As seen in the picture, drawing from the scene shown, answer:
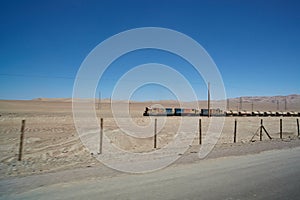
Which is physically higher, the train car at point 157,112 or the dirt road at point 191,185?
the train car at point 157,112

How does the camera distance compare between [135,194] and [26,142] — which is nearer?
[135,194]

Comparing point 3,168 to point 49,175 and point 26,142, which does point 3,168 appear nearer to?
point 49,175

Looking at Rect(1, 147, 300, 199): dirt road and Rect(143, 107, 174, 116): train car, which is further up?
Rect(143, 107, 174, 116): train car

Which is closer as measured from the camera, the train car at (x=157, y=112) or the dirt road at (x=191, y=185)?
the dirt road at (x=191, y=185)

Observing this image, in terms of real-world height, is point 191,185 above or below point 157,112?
below

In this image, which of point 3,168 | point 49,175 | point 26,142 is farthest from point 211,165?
point 26,142

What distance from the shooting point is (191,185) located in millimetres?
7223

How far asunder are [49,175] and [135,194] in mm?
3613

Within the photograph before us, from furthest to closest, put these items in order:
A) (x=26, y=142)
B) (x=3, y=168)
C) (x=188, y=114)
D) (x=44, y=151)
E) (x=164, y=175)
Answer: (x=188, y=114), (x=26, y=142), (x=44, y=151), (x=3, y=168), (x=164, y=175)

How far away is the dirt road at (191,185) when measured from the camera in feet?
20.7

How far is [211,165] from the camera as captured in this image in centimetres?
1034

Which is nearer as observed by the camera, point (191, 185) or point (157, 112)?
point (191, 185)

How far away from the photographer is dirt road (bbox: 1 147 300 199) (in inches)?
248

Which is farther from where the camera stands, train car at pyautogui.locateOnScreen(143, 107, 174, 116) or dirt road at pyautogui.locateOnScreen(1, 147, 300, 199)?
train car at pyautogui.locateOnScreen(143, 107, 174, 116)
